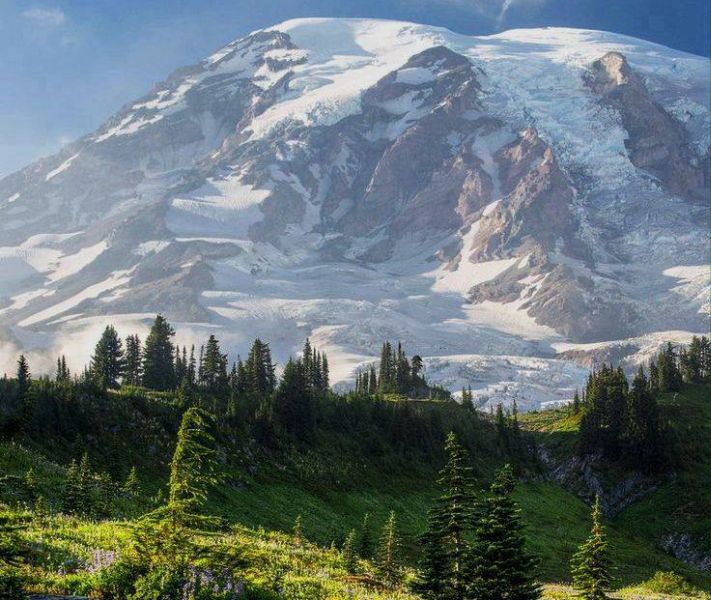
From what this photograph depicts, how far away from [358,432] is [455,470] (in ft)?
278

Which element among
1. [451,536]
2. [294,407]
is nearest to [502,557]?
[451,536]

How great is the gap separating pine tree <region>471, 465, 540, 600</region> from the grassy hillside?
124 inches

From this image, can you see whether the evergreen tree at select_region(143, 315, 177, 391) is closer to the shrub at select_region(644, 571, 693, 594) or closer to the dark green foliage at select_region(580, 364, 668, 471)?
the dark green foliage at select_region(580, 364, 668, 471)

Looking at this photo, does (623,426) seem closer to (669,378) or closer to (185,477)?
(669,378)

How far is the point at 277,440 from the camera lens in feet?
284

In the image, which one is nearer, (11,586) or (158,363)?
(11,586)

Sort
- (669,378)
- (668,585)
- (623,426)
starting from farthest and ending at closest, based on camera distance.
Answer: (669,378)
(623,426)
(668,585)

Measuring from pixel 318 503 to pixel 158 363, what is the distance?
64.5 m

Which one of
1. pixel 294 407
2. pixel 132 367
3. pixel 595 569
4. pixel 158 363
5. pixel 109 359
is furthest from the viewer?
pixel 132 367

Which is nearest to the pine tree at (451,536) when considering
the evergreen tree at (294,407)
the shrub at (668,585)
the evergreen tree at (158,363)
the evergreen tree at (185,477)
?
the evergreen tree at (185,477)

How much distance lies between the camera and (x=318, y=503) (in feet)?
242

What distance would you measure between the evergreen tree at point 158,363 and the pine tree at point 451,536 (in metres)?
106

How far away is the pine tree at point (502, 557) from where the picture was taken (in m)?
22.2

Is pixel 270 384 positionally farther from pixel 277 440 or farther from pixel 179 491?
pixel 179 491
